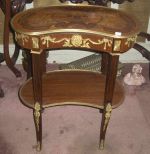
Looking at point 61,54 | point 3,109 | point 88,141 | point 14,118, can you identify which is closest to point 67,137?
point 88,141

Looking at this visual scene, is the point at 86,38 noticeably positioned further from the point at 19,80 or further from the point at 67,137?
the point at 19,80

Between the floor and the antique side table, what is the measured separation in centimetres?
12

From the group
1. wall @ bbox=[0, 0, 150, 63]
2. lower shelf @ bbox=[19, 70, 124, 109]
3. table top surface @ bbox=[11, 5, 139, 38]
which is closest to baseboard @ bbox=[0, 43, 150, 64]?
wall @ bbox=[0, 0, 150, 63]

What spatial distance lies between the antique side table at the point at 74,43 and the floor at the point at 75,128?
12cm

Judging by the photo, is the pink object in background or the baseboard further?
the baseboard

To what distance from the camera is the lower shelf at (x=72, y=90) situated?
1.91m

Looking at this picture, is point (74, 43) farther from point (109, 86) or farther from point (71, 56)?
point (71, 56)

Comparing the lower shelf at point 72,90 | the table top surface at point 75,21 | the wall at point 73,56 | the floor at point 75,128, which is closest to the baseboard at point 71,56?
the wall at point 73,56

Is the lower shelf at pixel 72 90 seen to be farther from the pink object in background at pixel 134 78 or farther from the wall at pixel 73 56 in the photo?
the wall at pixel 73 56

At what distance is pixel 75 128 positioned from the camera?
7.02 feet

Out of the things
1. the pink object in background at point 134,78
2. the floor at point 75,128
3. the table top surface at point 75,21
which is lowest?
the floor at point 75,128

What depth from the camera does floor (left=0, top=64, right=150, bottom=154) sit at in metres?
1.97

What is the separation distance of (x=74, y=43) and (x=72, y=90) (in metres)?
0.51

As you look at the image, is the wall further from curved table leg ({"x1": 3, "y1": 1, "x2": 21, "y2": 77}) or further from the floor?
the floor
